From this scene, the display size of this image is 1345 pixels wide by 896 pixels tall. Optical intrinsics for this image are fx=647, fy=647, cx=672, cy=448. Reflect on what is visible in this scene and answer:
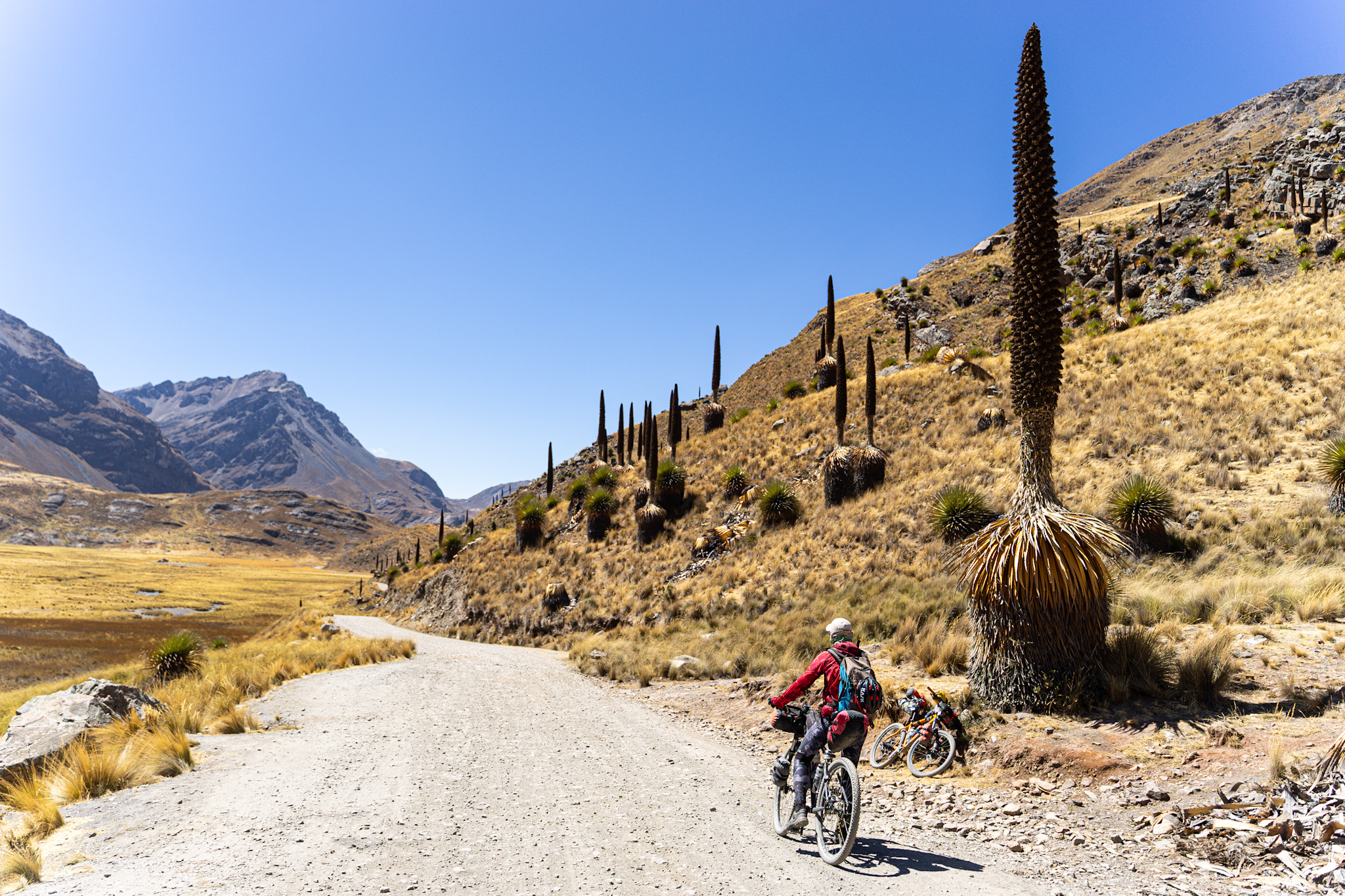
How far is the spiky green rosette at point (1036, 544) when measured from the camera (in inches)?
360

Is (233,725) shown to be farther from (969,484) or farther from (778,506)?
(969,484)

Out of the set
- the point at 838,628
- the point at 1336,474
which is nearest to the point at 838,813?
the point at 838,628

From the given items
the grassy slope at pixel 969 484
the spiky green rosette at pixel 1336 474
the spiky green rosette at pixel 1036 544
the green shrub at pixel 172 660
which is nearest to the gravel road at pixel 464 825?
the spiky green rosette at pixel 1036 544

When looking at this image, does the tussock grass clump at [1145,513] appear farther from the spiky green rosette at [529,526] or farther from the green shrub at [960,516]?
the spiky green rosette at [529,526]

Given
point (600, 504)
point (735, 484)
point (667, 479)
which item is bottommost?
point (600, 504)

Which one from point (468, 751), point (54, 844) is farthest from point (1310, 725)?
point (54, 844)

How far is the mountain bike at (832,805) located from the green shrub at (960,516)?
15519mm

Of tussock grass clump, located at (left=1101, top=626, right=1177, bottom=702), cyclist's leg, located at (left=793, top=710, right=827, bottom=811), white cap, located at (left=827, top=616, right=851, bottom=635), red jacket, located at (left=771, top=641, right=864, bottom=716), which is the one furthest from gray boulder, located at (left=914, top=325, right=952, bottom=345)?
cyclist's leg, located at (left=793, top=710, right=827, bottom=811)

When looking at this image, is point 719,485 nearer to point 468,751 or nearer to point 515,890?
point 468,751

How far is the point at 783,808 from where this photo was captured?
267 inches

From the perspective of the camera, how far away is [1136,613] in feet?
40.2

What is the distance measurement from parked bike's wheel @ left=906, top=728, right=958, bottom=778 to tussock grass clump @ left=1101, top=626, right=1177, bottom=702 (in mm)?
2374

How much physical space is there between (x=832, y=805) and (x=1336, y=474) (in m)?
17.7

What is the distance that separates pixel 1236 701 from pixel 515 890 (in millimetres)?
8922
